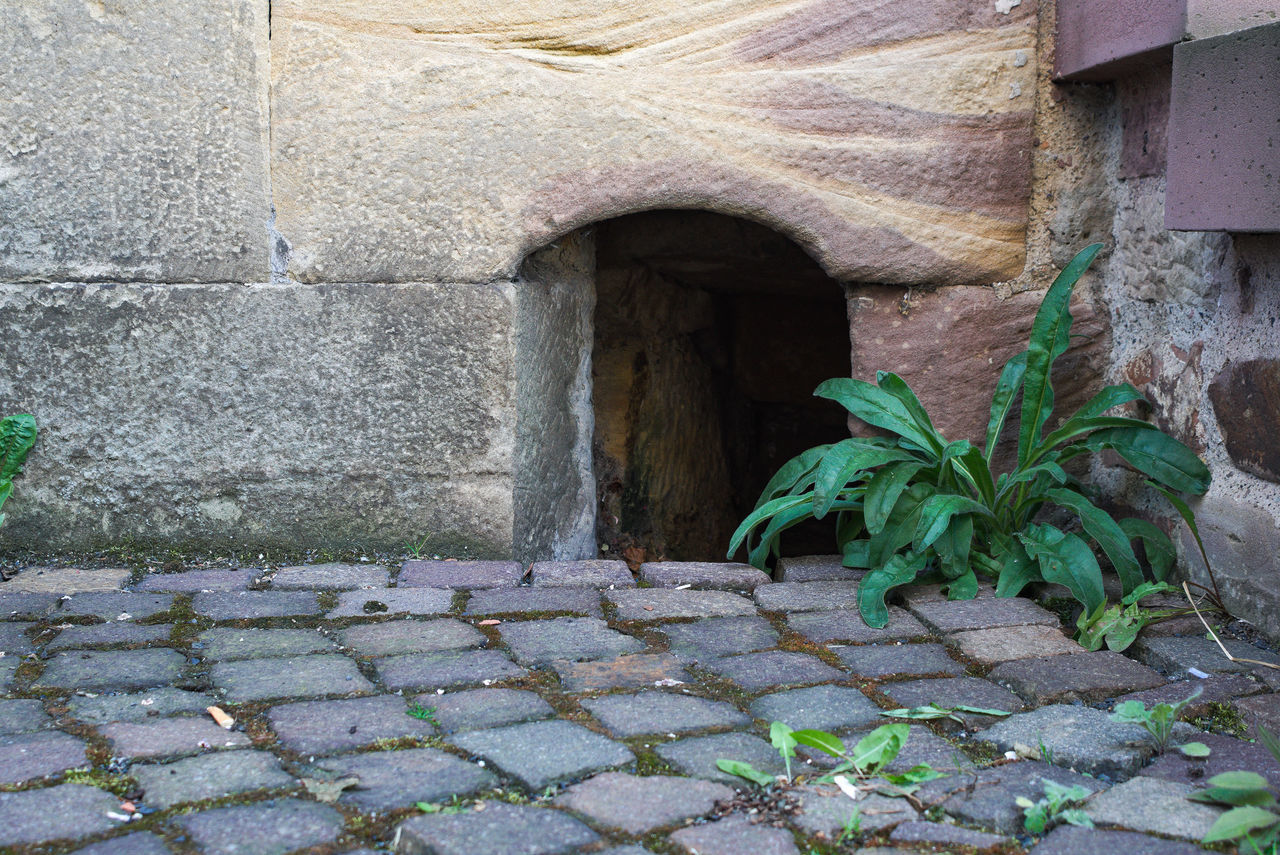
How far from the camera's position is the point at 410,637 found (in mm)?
1881

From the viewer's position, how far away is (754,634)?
6.30 ft

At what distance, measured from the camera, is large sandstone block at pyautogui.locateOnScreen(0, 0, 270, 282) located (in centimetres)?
226

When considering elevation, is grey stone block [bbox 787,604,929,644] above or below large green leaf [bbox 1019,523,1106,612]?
below

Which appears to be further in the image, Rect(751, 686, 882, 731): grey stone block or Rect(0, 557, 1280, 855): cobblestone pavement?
Rect(751, 686, 882, 731): grey stone block

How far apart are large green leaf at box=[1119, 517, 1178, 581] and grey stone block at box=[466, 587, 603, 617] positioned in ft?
3.60

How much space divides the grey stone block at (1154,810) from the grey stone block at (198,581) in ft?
5.51

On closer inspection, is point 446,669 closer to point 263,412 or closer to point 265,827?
point 265,827

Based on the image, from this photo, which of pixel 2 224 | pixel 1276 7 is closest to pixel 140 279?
pixel 2 224

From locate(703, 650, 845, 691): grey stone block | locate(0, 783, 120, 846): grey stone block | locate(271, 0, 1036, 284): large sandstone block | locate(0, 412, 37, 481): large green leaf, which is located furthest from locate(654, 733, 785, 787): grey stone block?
locate(0, 412, 37, 481): large green leaf

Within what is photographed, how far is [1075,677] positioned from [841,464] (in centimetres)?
63

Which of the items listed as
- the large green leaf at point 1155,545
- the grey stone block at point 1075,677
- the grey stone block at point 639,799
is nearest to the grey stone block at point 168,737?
the grey stone block at point 639,799

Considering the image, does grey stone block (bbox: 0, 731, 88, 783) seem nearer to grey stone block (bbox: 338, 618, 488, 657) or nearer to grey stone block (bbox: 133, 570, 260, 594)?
grey stone block (bbox: 338, 618, 488, 657)

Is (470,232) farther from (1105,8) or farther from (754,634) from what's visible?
(1105,8)

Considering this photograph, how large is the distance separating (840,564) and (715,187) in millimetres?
904
